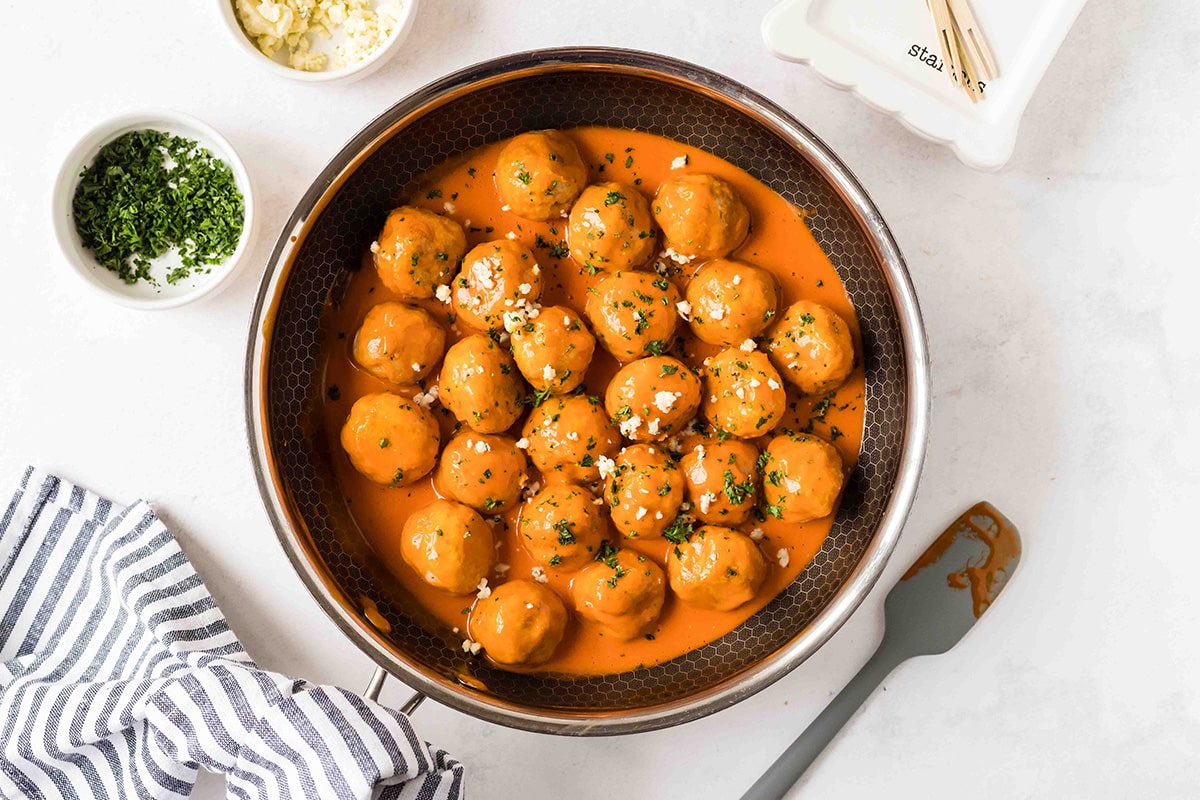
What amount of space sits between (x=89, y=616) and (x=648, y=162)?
5.27ft

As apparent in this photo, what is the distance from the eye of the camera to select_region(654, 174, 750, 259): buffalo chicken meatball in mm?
1807

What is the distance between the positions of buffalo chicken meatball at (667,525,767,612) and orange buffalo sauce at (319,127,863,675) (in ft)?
0.26

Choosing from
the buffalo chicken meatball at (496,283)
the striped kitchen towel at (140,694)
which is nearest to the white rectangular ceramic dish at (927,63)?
the buffalo chicken meatball at (496,283)

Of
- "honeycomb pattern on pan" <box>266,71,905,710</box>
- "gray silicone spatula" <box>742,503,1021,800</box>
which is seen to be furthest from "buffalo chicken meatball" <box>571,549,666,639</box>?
"gray silicone spatula" <box>742,503,1021,800</box>

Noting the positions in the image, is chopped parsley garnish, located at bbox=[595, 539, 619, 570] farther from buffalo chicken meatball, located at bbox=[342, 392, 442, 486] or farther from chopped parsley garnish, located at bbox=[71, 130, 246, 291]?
chopped parsley garnish, located at bbox=[71, 130, 246, 291]

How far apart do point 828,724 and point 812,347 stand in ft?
2.80

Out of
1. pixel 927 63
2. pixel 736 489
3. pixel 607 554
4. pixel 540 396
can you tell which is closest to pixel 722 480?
pixel 736 489

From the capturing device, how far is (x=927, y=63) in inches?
75.5

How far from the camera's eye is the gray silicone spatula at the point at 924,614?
202 centimetres

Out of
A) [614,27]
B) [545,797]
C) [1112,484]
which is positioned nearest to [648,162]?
[614,27]

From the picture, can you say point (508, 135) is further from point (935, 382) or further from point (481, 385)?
point (935, 382)

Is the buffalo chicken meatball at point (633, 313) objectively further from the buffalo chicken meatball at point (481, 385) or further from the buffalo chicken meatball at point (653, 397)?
the buffalo chicken meatball at point (481, 385)

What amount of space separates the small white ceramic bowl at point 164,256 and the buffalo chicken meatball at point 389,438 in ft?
1.41

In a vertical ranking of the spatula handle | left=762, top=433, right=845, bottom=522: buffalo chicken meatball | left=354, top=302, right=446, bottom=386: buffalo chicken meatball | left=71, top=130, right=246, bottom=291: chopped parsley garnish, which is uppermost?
left=71, top=130, right=246, bottom=291: chopped parsley garnish
